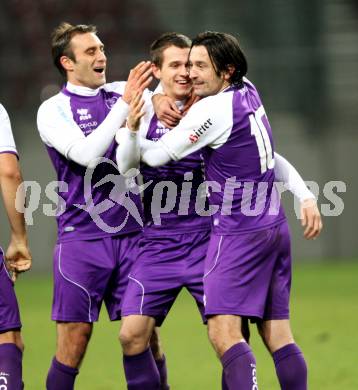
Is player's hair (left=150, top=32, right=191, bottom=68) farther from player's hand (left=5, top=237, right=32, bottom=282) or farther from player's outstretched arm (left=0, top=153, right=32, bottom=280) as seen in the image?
player's hand (left=5, top=237, right=32, bottom=282)

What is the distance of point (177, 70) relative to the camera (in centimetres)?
586

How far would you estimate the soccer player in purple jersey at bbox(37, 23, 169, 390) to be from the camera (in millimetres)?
5941

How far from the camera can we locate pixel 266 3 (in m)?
14.3

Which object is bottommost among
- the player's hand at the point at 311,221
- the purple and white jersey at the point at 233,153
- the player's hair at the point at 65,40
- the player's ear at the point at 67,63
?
the player's hand at the point at 311,221


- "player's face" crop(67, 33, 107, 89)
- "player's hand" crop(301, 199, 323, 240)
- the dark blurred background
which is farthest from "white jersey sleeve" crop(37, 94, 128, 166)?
the dark blurred background

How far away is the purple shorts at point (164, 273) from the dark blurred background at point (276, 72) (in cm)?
813

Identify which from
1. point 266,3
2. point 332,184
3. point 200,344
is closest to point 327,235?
point 332,184

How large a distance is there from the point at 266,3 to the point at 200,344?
679 cm

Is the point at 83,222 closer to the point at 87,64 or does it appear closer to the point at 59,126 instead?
the point at 59,126

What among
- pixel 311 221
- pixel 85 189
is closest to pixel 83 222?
pixel 85 189

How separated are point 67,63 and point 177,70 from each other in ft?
2.43

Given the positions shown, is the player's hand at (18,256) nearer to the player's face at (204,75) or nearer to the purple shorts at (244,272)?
the purple shorts at (244,272)

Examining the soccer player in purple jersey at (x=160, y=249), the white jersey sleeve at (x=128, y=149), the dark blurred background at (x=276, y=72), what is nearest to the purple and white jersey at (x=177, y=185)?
the soccer player in purple jersey at (x=160, y=249)

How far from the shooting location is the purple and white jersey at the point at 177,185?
5852 millimetres
